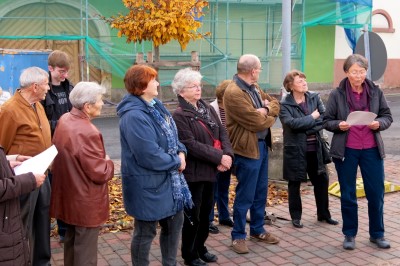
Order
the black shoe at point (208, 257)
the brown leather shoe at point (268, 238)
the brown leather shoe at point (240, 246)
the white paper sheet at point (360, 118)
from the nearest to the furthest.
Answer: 1. the black shoe at point (208, 257)
2. the white paper sheet at point (360, 118)
3. the brown leather shoe at point (240, 246)
4. the brown leather shoe at point (268, 238)

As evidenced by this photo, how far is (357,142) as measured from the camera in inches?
225

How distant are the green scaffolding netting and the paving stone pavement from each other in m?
12.4

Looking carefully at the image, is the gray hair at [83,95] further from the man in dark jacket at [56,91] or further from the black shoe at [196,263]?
the black shoe at [196,263]

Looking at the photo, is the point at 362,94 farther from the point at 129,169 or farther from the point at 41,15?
the point at 41,15

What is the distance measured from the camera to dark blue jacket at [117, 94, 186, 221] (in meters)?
4.43

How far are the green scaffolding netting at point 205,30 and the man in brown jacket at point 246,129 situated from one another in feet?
41.4

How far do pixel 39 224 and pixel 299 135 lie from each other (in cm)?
289

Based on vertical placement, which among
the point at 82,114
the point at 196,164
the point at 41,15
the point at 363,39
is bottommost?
the point at 196,164

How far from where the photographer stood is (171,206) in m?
4.59

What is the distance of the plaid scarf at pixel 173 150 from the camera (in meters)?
4.59

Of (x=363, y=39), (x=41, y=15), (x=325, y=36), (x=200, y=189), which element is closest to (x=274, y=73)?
(x=325, y=36)

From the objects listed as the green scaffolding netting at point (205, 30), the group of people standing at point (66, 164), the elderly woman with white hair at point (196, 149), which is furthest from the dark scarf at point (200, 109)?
the green scaffolding netting at point (205, 30)

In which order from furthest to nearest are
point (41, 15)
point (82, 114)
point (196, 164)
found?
point (41, 15), point (196, 164), point (82, 114)

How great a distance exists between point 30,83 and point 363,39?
445 centimetres
